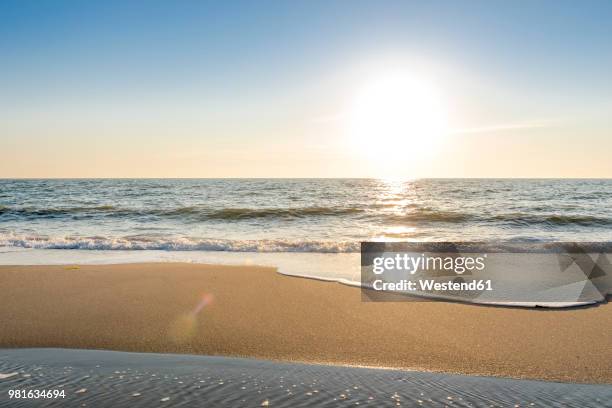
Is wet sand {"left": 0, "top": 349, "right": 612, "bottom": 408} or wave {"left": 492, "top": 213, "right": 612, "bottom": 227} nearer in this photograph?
wet sand {"left": 0, "top": 349, "right": 612, "bottom": 408}

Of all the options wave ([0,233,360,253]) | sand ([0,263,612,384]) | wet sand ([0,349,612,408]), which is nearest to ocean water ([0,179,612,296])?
wave ([0,233,360,253])

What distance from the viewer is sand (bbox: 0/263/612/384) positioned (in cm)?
438

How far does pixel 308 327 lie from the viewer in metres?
5.36

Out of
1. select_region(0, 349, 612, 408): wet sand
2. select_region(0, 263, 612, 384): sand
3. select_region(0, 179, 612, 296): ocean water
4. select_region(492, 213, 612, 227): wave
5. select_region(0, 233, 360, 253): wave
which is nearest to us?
select_region(0, 349, 612, 408): wet sand

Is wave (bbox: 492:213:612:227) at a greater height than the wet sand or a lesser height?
lesser

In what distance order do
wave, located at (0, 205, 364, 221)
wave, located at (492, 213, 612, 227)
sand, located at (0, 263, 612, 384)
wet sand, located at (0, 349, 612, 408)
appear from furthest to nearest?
1. wave, located at (0, 205, 364, 221)
2. wave, located at (492, 213, 612, 227)
3. sand, located at (0, 263, 612, 384)
4. wet sand, located at (0, 349, 612, 408)

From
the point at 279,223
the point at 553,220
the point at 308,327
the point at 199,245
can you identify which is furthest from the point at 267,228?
the point at 553,220

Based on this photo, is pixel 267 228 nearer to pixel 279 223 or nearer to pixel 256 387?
pixel 279 223

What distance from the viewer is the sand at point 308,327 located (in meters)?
4.38

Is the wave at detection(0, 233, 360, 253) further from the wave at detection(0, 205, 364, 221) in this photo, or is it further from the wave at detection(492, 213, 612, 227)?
the wave at detection(492, 213, 612, 227)

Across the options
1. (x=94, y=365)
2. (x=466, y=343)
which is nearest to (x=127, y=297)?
(x=94, y=365)

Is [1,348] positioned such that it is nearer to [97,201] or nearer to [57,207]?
[57,207]

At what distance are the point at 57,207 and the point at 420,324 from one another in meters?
30.0

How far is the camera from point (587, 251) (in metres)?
12.8
